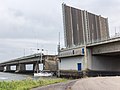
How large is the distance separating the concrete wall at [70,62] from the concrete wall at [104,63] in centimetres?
318

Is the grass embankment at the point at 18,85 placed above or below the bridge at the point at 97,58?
below

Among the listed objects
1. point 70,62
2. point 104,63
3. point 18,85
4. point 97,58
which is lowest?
point 18,85

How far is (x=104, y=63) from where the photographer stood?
5653 cm

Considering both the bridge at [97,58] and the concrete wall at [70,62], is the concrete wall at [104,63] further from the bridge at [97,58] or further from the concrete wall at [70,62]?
the concrete wall at [70,62]

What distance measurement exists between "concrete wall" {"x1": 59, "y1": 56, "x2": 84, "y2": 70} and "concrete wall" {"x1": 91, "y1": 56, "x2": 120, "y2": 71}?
318cm

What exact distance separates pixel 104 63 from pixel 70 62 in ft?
32.2

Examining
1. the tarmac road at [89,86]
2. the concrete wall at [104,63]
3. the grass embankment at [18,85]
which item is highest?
the concrete wall at [104,63]

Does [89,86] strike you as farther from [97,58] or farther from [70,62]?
[70,62]

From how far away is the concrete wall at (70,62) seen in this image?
58.4m

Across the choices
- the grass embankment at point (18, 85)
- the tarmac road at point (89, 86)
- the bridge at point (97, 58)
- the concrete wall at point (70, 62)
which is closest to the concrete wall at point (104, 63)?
the bridge at point (97, 58)

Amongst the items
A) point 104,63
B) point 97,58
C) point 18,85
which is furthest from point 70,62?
point 18,85

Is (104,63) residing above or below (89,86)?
above

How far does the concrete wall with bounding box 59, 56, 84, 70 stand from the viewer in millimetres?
58412

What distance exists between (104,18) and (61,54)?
739 inches
